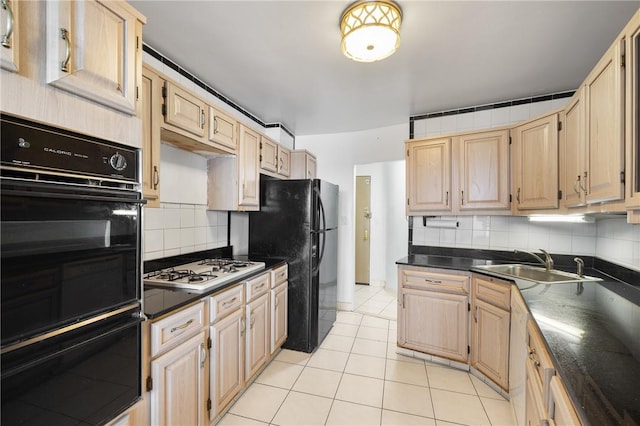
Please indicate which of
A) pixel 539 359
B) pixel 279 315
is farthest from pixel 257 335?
pixel 539 359

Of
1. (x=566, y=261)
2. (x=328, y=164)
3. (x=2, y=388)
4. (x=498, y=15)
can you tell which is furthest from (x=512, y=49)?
(x=2, y=388)

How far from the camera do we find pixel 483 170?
2547 millimetres

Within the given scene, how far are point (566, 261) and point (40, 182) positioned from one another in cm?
342

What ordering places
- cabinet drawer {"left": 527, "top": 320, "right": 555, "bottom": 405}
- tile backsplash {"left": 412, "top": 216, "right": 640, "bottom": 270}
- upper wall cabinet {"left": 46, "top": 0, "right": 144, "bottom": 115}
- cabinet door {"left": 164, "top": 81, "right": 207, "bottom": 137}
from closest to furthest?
upper wall cabinet {"left": 46, "top": 0, "right": 144, "bottom": 115} → cabinet drawer {"left": 527, "top": 320, "right": 555, "bottom": 405} → cabinet door {"left": 164, "top": 81, "right": 207, "bottom": 137} → tile backsplash {"left": 412, "top": 216, "right": 640, "bottom": 270}

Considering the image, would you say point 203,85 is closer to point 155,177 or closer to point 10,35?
point 155,177

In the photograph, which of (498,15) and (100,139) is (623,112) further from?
(100,139)

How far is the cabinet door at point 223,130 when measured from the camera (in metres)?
2.02

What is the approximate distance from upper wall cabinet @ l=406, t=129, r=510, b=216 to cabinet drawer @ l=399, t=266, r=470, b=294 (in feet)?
2.05

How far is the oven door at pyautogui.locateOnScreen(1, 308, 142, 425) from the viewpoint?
2.50 ft

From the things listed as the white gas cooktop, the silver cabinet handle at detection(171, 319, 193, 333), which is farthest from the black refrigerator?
the silver cabinet handle at detection(171, 319, 193, 333)

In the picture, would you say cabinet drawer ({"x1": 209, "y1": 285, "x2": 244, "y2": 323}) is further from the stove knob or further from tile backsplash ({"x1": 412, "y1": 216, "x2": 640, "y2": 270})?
tile backsplash ({"x1": 412, "y1": 216, "x2": 640, "y2": 270})

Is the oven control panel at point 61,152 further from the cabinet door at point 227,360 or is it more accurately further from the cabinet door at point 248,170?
the cabinet door at point 248,170

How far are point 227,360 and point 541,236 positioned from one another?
9.31ft

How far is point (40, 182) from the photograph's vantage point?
81 centimetres
